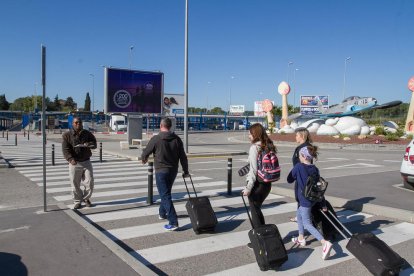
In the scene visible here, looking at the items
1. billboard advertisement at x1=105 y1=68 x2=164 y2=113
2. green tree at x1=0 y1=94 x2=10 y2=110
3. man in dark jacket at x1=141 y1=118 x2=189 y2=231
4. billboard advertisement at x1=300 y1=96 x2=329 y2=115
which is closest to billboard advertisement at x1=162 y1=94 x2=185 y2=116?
billboard advertisement at x1=300 y1=96 x2=329 y2=115

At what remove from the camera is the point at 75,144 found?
7043 mm

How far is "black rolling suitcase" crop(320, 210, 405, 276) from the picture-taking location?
3.90 meters

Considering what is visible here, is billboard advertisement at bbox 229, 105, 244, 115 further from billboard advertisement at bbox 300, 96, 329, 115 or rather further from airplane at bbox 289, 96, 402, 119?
airplane at bbox 289, 96, 402, 119

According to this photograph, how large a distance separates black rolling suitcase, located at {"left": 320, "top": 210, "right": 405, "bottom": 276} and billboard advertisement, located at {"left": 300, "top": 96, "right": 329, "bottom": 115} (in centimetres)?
5575

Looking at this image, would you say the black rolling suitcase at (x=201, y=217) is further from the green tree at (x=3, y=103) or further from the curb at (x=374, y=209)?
the green tree at (x=3, y=103)

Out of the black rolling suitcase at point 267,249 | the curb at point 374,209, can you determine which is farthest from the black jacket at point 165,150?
the curb at point 374,209

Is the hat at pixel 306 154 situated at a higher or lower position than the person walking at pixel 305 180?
higher

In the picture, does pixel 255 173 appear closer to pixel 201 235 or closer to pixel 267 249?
pixel 267 249

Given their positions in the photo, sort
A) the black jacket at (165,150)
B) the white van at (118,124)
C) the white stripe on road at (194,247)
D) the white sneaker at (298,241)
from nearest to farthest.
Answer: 1. the white stripe on road at (194,247)
2. the white sneaker at (298,241)
3. the black jacket at (165,150)
4. the white van at (118,124)

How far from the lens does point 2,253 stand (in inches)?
187

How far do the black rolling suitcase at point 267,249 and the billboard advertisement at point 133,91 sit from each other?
21.2m

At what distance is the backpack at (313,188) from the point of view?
15.9ft

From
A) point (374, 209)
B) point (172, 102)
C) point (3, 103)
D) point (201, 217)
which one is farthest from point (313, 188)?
point (3, 103)

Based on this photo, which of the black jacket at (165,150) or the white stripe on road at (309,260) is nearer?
the white stripe on road at (309,260)
